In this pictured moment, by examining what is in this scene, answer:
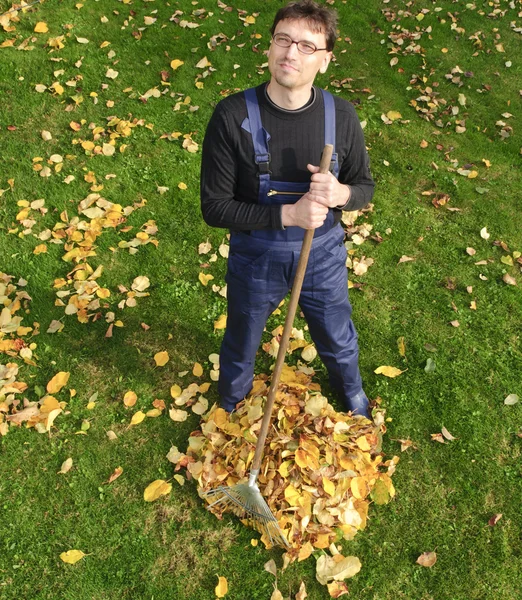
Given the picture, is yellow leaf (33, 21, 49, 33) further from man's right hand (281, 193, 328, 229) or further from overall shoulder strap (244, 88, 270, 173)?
man's right hand (281, 193, 328, 229)

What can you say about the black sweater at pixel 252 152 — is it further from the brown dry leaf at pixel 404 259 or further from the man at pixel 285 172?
the brown dry leaf at pixel 404 259

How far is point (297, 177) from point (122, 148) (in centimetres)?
372

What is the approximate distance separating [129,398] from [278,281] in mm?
1764

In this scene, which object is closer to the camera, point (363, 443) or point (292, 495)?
point (292, 495)

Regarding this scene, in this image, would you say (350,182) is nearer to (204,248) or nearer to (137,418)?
(137,418)

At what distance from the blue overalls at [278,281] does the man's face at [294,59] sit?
0.61ft

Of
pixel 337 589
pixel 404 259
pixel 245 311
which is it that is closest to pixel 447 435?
pixel 337 589

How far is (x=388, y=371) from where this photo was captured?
4039 mm

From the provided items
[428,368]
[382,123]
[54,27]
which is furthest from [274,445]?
[54,27]

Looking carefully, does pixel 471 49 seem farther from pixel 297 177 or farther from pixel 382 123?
pixel 297 177

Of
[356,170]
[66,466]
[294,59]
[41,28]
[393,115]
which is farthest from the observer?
[41,28]

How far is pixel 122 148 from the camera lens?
560 cm

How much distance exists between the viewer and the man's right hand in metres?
2.21

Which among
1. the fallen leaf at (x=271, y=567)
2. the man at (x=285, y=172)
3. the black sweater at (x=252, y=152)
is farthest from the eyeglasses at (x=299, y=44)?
the fallen leaf at (x=271, y=567)
